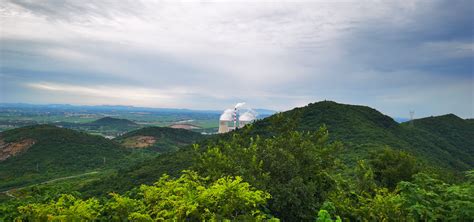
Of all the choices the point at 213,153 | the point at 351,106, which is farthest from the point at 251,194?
the point at 351,106

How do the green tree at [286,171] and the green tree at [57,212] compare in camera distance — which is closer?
the green tree at [57,212]

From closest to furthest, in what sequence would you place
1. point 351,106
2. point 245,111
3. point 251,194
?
point 251,194
point 351,106
point 245,111

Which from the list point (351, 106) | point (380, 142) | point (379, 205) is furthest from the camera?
point (351, 106)

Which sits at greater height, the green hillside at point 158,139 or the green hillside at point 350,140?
the green hillside at point 350,140

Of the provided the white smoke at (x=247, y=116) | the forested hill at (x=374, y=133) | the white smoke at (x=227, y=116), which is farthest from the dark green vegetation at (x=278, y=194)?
the white smoke at (x=227, y=116)

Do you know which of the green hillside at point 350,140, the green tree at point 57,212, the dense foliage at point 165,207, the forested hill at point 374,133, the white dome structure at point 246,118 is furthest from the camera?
the white dome structure at point 246,118

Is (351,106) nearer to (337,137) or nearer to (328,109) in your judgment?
(328,109)

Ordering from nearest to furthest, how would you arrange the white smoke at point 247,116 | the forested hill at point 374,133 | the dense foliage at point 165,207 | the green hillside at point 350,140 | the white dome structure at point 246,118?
the dense foliage at point 165,207 < the green hillside at point 350,140 < the forested hill at point 374,133 < the white dome structure at point 246,118 < the white smoke at point 247,116

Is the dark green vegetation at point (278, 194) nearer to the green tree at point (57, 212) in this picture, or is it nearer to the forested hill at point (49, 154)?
the green tree at point (57, 212)
